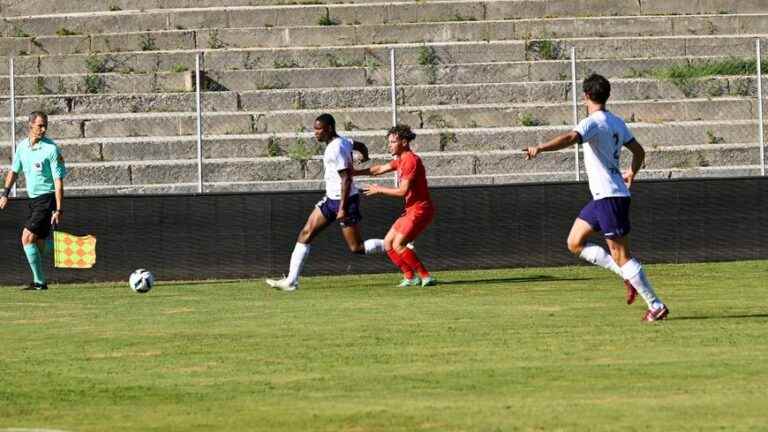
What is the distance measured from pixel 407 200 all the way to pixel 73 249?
191 inches

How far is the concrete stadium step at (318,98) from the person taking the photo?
27359mm

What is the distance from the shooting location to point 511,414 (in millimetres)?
9016

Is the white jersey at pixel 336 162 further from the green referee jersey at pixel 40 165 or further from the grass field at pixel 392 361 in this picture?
the green referee jersey at pixel 40 165

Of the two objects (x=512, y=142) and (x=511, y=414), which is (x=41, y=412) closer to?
(x=511, y=414)

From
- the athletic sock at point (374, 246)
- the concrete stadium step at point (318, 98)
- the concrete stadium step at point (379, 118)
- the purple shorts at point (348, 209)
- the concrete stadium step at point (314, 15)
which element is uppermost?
the concrete stadium step at point (314, 15)

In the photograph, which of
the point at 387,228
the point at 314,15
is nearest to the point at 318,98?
the point at 314,15

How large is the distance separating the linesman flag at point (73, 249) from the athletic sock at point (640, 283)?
9445mm

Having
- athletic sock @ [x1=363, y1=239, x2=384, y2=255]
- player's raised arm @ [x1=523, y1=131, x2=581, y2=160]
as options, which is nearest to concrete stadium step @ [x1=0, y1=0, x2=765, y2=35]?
athletic sock @ [x1=363, y1=239, x2=384, y2=255]

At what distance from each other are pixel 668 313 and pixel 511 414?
18.7 feet

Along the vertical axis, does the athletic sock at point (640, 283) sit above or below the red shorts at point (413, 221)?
below

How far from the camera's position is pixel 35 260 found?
20.0m

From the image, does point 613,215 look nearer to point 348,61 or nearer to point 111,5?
point 348,61

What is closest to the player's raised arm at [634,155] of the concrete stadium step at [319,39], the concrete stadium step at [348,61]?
the concrete stadium step at [348,61]

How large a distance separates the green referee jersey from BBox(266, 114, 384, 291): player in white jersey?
2.83m
